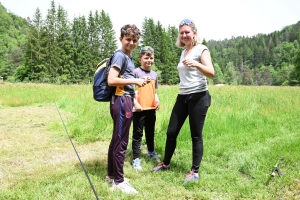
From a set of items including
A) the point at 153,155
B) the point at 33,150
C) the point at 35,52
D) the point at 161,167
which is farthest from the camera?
the point at 35,52

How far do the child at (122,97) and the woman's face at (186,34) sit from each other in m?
0.57

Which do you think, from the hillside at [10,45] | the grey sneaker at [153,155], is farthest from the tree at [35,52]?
the grey sneaker at [153,155]

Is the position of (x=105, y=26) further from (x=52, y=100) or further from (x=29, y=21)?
(x=52, y=100)

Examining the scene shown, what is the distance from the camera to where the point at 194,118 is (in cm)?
272

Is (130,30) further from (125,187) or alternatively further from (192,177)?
(192,177)

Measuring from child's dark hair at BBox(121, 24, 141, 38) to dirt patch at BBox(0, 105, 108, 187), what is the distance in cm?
208

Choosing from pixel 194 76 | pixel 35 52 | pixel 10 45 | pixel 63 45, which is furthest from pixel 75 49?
pixel 10 45

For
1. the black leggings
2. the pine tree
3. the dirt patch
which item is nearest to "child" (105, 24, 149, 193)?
the black leggings

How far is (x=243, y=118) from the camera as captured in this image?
17.9ft

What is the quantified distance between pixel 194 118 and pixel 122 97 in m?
0.91

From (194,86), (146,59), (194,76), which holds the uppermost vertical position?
(146,59)

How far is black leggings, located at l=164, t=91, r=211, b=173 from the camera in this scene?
8.84 feet

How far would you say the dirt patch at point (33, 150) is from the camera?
10.7 feet

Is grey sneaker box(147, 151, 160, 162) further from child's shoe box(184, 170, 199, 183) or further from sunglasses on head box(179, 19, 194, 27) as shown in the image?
sunglasses on head box(179, 19, 194, 27)
